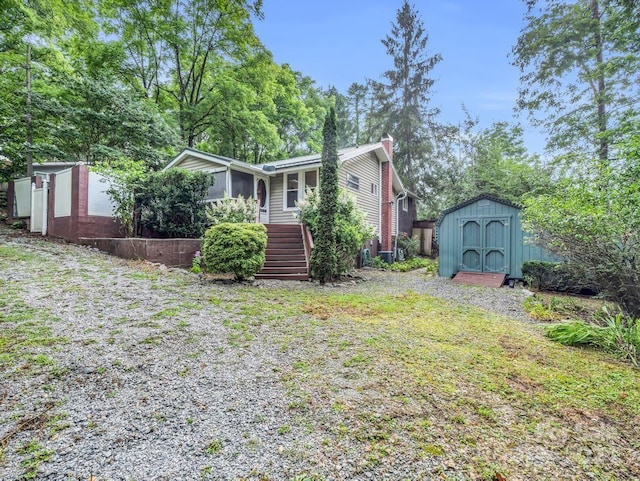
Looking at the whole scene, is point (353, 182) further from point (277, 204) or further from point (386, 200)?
point (277, 204)

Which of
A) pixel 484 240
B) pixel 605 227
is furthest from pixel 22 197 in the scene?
pixel 605 227

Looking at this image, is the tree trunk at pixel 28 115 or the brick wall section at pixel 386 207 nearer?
the tree trunk at pixel 28 115

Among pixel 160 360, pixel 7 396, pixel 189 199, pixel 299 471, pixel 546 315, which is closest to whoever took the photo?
pixel 299 471

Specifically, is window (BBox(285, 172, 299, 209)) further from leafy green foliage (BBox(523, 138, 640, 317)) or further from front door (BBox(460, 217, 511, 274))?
leafy green foliage (BBox(523, 138, 640, 317))

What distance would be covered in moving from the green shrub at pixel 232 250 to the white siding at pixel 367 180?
6960 millimetres

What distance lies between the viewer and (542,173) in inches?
547

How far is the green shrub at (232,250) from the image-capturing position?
262 inches

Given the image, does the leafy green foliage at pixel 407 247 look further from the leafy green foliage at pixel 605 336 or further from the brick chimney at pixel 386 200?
the leafy green foliage at pixel 605 336

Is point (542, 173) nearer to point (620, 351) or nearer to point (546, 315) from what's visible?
point (546, 315)

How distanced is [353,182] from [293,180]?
266cm

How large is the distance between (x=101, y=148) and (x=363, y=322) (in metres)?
13.1

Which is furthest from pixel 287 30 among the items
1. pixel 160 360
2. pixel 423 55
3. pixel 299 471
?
pixel 299 471

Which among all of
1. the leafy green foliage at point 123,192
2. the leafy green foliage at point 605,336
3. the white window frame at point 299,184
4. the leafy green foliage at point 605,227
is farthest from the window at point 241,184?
the leafy green foliage at point 605,336

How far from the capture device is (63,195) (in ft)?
29.9
